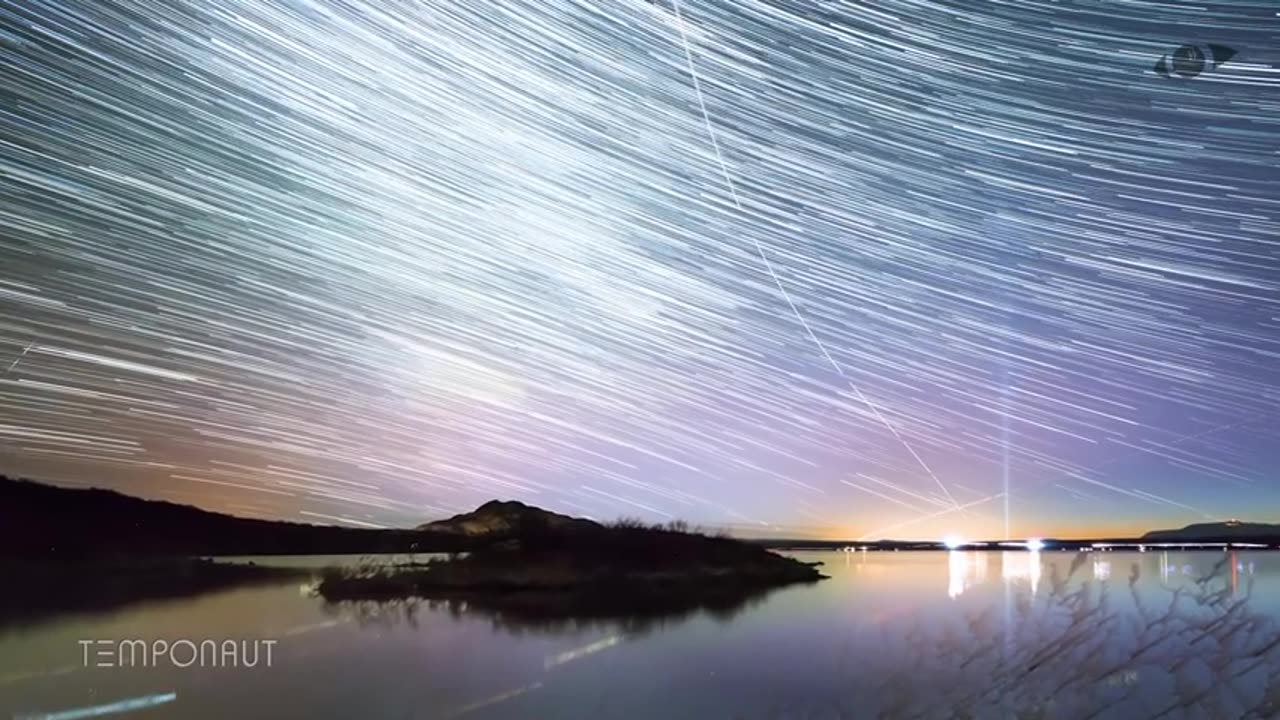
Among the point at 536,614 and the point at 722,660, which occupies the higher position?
the point at 536,614

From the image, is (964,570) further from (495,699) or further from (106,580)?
(106,580)

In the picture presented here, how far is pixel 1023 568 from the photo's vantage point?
3.87 metres

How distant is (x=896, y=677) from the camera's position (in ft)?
11.3

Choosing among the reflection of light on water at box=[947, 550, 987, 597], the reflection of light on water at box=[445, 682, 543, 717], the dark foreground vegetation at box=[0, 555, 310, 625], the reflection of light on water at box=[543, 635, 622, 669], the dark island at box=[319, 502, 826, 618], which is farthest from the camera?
the reflection of light on water at box=[947, 550, 987, 597]

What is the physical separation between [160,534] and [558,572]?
6.64 feet

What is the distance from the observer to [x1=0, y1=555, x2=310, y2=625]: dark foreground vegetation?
3902 millimetres

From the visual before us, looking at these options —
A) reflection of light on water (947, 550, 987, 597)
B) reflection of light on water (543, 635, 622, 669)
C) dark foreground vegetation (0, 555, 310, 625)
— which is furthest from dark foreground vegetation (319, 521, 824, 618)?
reflection of light on water (947, 550, 987, 597)

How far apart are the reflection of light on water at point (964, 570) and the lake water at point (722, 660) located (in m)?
0.19

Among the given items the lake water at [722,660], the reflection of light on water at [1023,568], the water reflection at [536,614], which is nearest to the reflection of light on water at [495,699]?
the lake water at [722,660]

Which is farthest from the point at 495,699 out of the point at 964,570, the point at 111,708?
the point at 964,570

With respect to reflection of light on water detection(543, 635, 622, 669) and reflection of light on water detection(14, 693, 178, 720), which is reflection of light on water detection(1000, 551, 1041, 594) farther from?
reflection of light on water detection(14, 693, 178, 720)

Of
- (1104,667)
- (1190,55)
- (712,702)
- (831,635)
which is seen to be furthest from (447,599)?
(1190,55)

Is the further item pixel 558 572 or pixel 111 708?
pixel 558 572

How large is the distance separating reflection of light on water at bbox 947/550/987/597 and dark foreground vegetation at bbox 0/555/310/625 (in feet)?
10.8
